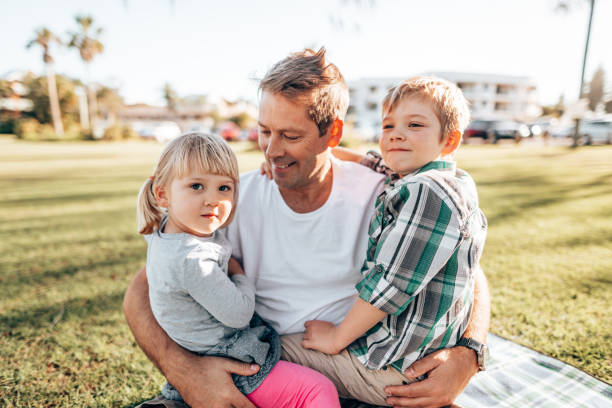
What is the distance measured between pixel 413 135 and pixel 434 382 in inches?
44.1

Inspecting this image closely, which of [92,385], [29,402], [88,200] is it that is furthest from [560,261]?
[88,200]

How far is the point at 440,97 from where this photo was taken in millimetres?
1596

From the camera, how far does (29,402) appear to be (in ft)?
7.23

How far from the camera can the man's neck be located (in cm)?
209

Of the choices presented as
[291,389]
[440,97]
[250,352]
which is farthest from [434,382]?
[440,97]

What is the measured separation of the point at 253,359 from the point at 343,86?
1.57m

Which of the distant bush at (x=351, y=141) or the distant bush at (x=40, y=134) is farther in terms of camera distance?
the distant bush at (x=40, y=134)

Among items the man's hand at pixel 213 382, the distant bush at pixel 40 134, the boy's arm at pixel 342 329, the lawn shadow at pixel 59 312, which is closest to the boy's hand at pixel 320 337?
the boy's arm at pixel 342 329

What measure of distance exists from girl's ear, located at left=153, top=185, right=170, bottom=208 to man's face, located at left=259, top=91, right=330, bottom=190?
57cm

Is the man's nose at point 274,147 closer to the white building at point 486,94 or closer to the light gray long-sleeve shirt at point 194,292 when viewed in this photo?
the light gray long-sleeve shirt at point 194,292

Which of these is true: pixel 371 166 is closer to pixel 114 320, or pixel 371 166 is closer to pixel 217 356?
pixel 217 356

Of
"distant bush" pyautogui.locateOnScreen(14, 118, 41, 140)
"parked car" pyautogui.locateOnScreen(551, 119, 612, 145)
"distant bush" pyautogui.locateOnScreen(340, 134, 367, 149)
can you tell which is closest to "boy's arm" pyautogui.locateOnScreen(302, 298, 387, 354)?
"distant bush" pyautogui.locateOnScreen(340, 134, 367, 149)

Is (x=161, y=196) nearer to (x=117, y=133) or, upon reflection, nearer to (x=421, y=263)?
(x=421, y=263)

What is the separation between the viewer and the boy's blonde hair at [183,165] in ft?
5.44
